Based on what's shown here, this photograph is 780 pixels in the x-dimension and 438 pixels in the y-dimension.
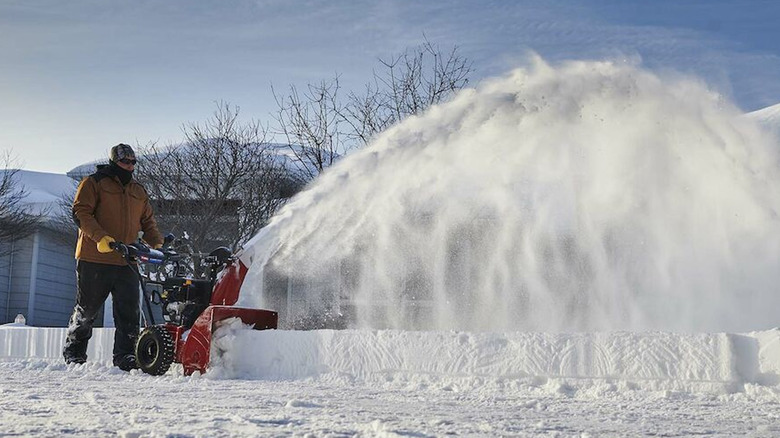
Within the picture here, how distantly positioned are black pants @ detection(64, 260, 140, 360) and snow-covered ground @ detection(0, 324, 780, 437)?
13.4 inches

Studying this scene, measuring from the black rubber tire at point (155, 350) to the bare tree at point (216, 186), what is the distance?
35.6 feet

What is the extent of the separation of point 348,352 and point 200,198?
13.6 meters

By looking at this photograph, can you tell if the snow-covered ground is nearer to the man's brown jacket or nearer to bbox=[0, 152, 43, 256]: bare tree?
the man's brown jacket

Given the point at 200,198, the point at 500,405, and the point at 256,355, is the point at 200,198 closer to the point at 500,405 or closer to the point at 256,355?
the point at 256,355

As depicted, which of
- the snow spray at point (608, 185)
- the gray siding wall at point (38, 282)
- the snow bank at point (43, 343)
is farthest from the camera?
the gray siding wall at point (38, 282)

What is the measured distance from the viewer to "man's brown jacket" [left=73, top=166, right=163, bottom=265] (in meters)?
6.23

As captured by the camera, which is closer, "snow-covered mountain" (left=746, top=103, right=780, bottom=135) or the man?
the man

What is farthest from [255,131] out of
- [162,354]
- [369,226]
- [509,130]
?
[162,354]

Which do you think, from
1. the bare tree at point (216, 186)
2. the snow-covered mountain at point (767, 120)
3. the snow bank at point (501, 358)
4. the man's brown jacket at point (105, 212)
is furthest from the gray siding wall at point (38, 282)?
the snow bank at point (501, 358)

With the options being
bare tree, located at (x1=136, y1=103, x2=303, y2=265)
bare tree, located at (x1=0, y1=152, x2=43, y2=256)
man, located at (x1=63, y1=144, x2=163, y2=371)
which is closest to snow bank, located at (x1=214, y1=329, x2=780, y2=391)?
man, located at (x1=63, y1=144, x2=163, y2=371)

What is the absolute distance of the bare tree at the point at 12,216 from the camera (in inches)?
845

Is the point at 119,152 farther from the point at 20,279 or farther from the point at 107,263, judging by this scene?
the point at 20,279

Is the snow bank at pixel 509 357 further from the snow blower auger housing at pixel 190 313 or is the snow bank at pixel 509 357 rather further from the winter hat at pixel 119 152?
the winter hat at pixel 119 152

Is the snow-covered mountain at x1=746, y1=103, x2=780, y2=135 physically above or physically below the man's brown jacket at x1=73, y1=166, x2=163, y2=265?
above
